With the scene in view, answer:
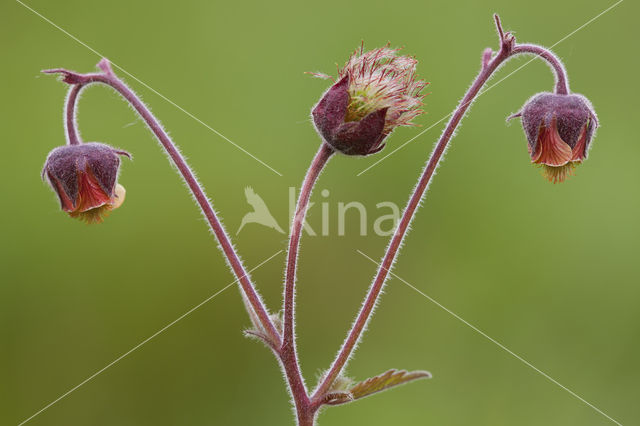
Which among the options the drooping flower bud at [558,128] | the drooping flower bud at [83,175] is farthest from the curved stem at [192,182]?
the drooping flower bud at [558,128]

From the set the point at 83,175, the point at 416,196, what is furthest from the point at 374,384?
the point at 83,175

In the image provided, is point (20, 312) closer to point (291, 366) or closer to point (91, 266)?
point (91, 266)

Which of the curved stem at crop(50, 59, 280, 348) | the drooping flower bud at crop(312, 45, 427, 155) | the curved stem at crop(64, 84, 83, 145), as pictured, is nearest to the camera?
the drooping flower bud at crop(312, 45, 427, 155)

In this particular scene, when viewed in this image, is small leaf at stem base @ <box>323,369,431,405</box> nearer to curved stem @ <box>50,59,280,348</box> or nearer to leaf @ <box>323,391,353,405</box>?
leaf @ <box>323,391,353,405</box>

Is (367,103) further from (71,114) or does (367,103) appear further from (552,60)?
(71,114)

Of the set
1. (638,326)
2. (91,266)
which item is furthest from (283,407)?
(638,326)

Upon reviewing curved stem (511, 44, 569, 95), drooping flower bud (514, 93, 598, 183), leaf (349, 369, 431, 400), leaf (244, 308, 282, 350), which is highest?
curved stem (511, 44, 569, 95)

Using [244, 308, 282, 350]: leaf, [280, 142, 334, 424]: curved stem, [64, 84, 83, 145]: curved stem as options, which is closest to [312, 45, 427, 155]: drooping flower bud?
[280, 142, 334, 424]: curved stem
